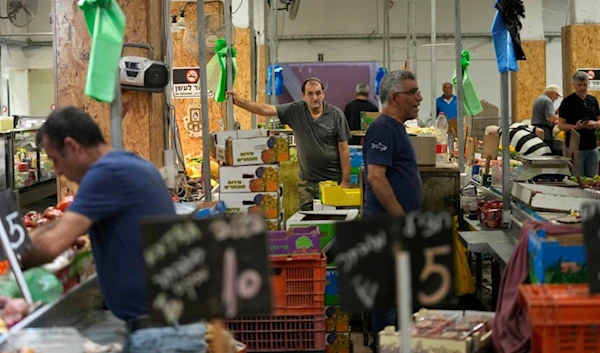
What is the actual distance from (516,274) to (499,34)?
3.08m

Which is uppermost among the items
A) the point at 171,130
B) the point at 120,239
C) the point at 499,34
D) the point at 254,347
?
the point at 499,34

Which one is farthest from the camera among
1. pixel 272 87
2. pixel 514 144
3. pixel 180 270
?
pixel 272 87

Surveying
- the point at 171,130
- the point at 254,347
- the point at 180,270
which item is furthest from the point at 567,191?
the point at 180,270

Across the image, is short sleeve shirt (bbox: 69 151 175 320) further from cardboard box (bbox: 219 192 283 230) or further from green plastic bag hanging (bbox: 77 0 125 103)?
cardboard box (bbox: 219 192 283 230)

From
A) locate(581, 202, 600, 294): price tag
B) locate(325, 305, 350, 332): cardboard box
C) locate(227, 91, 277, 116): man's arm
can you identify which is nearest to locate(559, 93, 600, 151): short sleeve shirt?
locate(227, 91, 277, 116): man's arm

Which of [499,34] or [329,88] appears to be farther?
[329,88]

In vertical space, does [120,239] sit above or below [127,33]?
below

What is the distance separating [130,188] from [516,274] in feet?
5.95

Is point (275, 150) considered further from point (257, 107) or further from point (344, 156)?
point (344, 156)

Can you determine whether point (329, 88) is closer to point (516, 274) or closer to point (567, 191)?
point (567, 191)

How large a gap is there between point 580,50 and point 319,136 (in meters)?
9.28

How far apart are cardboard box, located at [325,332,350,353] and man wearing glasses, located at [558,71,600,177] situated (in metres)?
6.66

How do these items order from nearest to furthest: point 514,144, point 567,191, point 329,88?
1. point 567,191
2. point 514,144
3. point 329,88

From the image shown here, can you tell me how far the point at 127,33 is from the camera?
6469 mm
